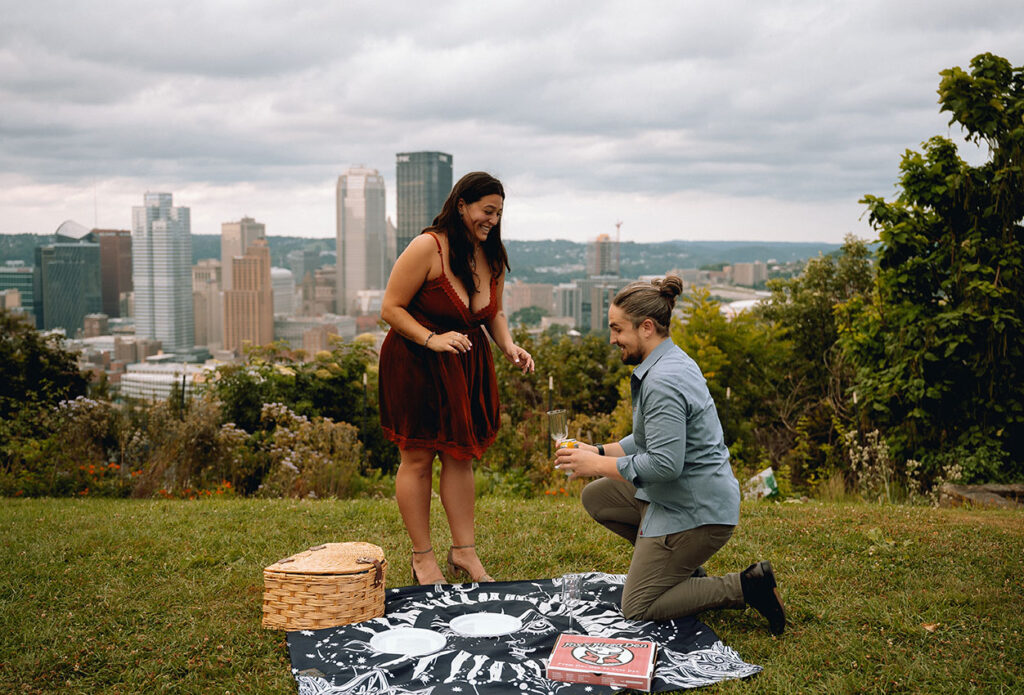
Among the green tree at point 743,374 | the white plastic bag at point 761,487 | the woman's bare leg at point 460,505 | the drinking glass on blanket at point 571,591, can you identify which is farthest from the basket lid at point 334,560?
the green tree at point 743,374

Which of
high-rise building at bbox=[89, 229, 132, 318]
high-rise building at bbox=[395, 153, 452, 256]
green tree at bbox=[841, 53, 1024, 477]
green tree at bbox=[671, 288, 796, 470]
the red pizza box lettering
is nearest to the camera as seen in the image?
the red pizza box lettering

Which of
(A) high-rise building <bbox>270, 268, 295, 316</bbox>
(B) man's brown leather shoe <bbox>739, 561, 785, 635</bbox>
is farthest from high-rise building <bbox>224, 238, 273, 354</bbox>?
(B) man's brown leather shoe <bbox>739, 561, 785, 635</bbox>

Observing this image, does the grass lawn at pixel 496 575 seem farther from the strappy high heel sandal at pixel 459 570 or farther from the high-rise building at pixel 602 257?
the high-rise building at pixel 602 257

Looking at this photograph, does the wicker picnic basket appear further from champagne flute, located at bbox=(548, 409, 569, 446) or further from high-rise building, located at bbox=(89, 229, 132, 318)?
high-rise building, located at bbox=(89, 229, 132, 318)

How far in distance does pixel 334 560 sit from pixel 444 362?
1022mm

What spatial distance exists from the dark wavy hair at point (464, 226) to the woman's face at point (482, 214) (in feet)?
0.05

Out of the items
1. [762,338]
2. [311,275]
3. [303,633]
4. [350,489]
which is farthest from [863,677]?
[311,275]

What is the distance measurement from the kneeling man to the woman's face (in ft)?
2.63

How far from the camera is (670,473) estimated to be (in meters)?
3.09

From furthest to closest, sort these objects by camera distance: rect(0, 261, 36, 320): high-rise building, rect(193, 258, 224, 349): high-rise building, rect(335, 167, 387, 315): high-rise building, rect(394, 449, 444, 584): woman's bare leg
A: rect(193, 258, 224, 349): high-rise building < rect(335, 167, 387, 315): high-rise building < rect(0, 261, 36, 320): high-rise building < rect(394, 449, 444, 584): woman's bare leg

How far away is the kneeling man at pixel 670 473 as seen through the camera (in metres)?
3.12

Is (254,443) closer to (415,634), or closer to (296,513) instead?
(296,513)

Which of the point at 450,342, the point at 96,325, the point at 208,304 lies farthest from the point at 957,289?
the point at 208,304

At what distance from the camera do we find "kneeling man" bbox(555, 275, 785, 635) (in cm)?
312
